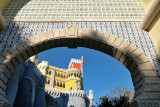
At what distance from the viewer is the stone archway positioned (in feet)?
13.6

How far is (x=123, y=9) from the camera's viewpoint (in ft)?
20.8

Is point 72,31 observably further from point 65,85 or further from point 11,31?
point 65,85

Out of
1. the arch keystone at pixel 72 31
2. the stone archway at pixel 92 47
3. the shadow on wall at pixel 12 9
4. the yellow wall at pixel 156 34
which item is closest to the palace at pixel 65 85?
the shadow on wall at pixel 12 9

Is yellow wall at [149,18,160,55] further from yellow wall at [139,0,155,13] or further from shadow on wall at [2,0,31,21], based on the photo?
shadow on wall at [2,0,31,21]

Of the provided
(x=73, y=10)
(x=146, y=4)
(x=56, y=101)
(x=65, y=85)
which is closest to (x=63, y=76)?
(x=65, y=85)

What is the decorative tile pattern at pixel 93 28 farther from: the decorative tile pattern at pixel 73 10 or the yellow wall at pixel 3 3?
the yellow wall at pixel 3 3

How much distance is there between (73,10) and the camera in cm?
627

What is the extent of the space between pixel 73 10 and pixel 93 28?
138 cm

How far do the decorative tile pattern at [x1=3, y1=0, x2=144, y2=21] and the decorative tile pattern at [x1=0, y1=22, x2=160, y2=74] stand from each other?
28 cm

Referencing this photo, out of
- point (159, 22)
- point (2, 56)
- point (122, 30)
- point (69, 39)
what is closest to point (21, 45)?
point (2, 56)

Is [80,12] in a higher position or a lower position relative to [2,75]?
higher

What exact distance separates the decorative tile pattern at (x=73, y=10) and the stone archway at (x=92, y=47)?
0.97m

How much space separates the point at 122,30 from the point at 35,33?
3.25 metres

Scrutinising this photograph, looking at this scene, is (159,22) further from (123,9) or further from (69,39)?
(69,39)
